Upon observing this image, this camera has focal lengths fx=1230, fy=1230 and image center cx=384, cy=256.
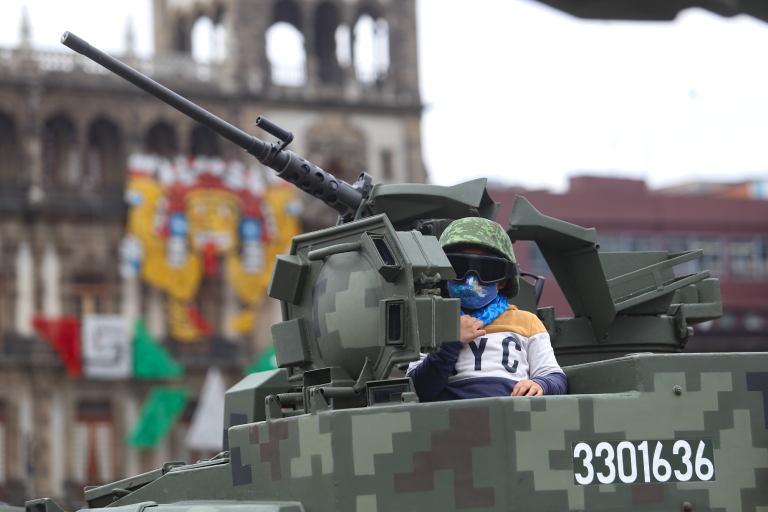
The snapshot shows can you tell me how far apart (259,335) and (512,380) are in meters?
37.3

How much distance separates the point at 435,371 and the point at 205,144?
38.9 metres

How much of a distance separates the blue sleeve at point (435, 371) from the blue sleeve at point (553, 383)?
388mm

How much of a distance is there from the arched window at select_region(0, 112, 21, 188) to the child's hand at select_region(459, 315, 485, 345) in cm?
3736

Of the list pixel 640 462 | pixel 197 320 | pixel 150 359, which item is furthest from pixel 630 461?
pixel 197 320

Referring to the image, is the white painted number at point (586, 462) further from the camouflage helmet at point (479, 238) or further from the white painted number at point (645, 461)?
the camouflage helmet at point (479, 238)

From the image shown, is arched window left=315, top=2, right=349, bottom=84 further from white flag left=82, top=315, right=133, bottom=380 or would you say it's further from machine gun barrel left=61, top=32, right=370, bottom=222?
machine gun barrel left=61, top=32, right=370, bottom=222

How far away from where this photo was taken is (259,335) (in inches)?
1663

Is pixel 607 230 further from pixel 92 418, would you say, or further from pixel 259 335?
pixel 92 418

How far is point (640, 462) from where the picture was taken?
497 cm

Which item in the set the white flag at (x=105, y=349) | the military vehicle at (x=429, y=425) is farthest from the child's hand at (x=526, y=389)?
the white flag at (x=105, y=349)

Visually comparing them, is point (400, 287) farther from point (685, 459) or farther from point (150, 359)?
point (150, 359)

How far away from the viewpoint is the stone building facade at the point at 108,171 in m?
39.4

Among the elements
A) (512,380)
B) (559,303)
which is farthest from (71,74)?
(512,380)

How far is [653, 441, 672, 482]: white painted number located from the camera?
16.3 feet
